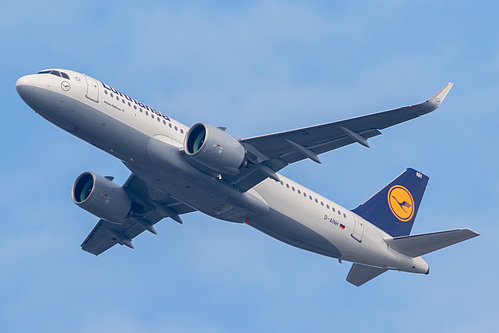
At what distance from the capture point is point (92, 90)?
4000 centimetres

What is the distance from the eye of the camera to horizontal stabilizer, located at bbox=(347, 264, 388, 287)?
164 ft

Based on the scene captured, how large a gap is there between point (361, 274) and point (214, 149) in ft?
51.0

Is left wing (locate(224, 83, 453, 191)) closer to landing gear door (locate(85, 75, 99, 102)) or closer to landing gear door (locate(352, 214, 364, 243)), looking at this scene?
landing gear door (locate(352, 214, 364, 243))

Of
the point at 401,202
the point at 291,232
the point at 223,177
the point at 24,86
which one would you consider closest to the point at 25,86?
the point at 24,86

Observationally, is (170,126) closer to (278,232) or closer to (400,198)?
(278,232)

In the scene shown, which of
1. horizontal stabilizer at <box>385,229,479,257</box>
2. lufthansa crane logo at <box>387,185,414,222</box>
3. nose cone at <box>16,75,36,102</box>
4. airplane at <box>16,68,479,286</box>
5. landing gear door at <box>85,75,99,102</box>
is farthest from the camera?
lufthansa crane logo at <box>387,185,414,222</box>

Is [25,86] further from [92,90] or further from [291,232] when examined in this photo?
[291,232]

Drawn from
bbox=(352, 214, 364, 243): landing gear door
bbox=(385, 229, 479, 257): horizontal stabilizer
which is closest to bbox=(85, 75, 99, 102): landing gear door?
bbox=(352, 214, 364, 243): landing gear door

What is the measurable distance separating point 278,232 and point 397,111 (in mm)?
10511

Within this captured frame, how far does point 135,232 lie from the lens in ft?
169

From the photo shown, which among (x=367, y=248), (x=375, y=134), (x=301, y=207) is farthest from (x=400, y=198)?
(x=375, y=134)

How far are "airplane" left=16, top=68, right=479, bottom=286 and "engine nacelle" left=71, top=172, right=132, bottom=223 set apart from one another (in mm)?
58

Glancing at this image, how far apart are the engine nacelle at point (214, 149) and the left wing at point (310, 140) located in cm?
119

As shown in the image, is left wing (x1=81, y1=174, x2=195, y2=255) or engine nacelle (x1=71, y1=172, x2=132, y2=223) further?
left wing (x1=81, y1=174, x2=195, y2=255)
